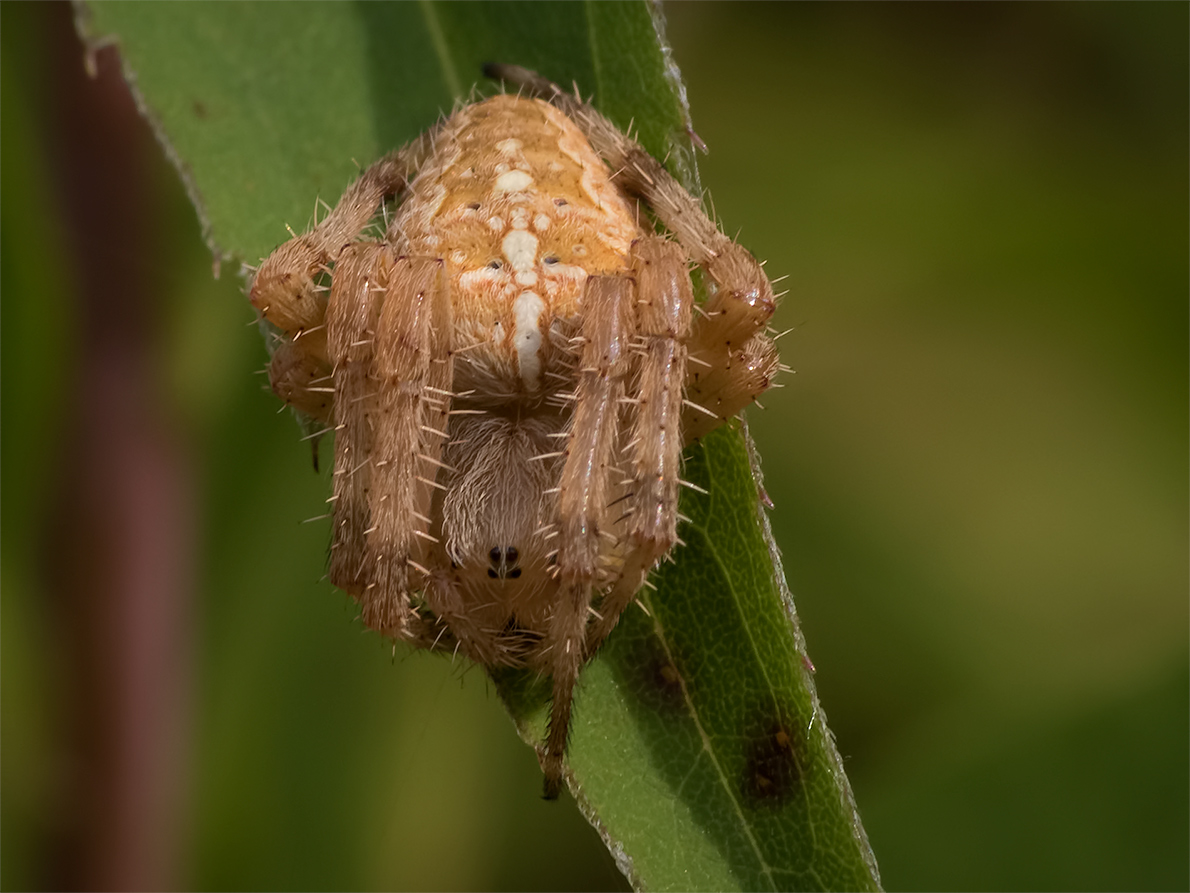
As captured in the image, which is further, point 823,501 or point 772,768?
point 823,501

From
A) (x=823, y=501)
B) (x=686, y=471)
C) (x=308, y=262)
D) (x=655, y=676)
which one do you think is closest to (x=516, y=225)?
(x=308, y=262)

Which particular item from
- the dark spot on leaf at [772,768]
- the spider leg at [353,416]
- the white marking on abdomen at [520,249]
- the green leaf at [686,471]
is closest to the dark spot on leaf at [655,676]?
the green leaf at [686,471]

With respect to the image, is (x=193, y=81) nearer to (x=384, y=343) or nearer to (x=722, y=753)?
(x=384, y=343)

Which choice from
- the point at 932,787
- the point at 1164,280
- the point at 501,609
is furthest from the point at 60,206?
the point at 1164,280

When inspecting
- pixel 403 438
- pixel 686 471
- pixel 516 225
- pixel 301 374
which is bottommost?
pixel 686 471

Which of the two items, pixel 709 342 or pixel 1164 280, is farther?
pixel 1164 280

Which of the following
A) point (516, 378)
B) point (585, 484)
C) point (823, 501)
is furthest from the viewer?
point (823, 501)

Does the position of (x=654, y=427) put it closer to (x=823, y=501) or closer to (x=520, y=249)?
(x=520, y=249)
